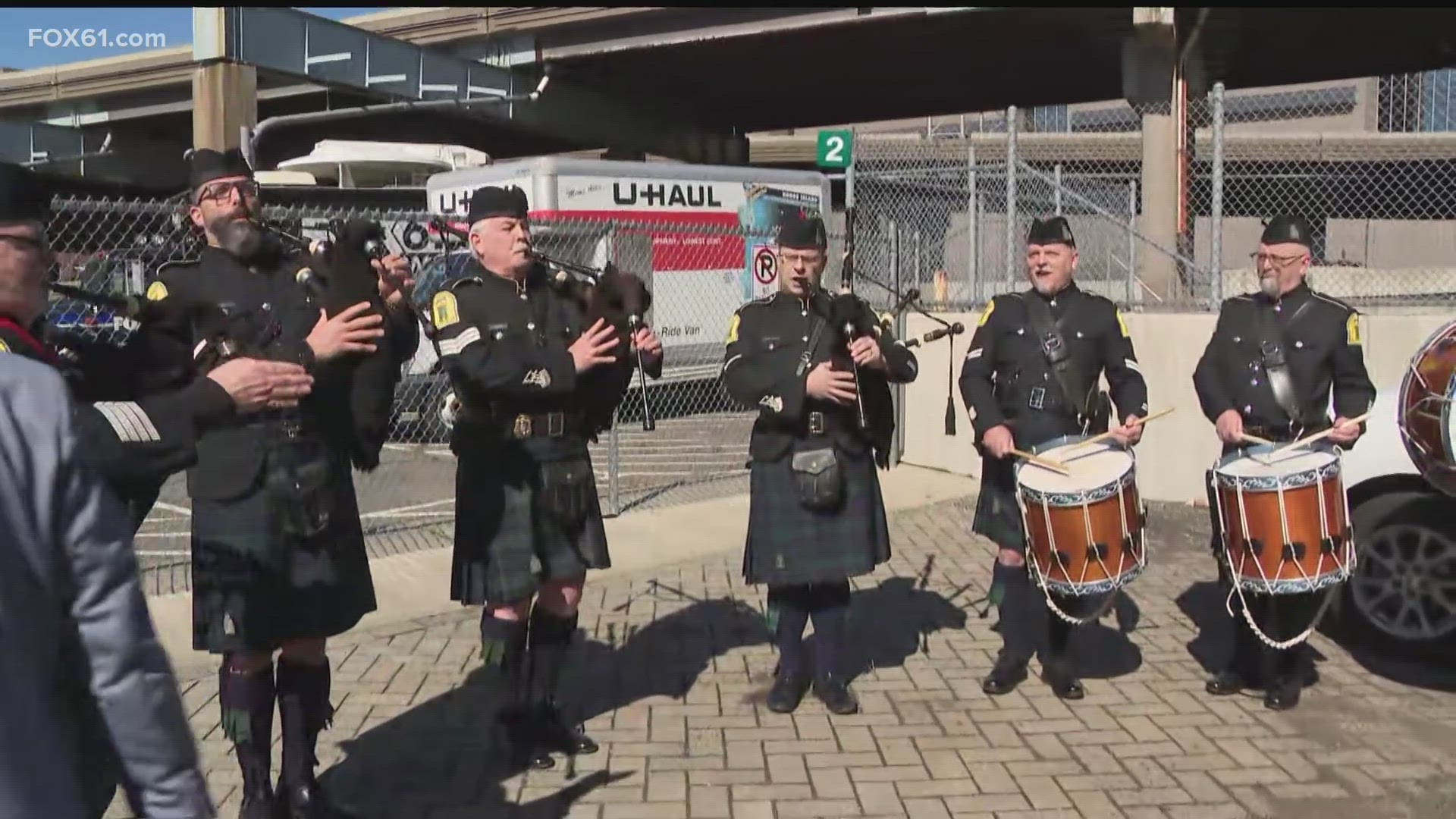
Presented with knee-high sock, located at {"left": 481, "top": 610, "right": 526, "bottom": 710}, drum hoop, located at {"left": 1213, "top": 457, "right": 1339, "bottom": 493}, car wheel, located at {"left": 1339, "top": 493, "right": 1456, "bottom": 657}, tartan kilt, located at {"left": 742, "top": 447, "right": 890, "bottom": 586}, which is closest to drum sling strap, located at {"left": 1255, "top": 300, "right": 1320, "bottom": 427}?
drum hoop, located at {"left": 1213, "top": 457, "right": 1339, "bottom": 493}

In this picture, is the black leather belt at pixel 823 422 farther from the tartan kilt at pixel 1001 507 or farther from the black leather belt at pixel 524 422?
the black leather belt at pixel 524 422

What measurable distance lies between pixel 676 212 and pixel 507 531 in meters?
10.7

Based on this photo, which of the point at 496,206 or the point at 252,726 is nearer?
the point at 252,726

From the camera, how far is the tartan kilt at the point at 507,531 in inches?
159

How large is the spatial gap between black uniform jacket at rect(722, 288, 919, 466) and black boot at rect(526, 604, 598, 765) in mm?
1032

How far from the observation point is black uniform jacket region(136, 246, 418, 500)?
125 inches

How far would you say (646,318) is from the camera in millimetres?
13156

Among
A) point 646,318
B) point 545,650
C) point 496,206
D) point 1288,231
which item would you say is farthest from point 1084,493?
point 646,318

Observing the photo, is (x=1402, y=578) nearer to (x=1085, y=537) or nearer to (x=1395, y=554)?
(x=1395, y=554)

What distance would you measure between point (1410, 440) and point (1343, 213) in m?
20.9

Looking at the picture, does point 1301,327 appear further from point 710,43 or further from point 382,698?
point 710,43

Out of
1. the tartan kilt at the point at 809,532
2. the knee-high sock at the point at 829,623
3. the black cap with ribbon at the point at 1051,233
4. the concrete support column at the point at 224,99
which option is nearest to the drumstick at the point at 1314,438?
the black cap with ribbon at the point at 1051,233

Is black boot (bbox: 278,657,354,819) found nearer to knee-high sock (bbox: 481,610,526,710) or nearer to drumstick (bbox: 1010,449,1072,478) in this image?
knee-high sock (bbox: 481,610,526,710)

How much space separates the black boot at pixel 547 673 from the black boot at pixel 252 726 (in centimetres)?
93
